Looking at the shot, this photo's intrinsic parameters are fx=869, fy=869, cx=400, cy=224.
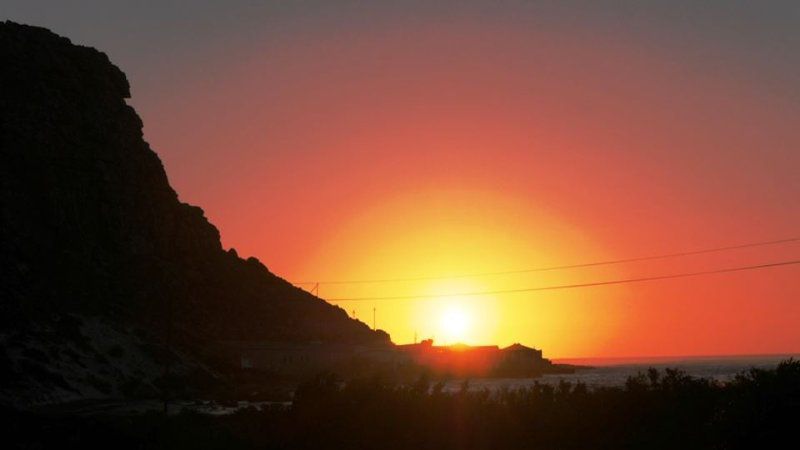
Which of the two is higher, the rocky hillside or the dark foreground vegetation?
the rocky hillside

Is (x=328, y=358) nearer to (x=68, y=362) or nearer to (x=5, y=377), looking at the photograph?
(x=68, y=362)

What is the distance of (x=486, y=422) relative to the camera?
4278 centimetres

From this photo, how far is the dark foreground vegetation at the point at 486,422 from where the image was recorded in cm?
3672

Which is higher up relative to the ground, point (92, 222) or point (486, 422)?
point (92, 222)

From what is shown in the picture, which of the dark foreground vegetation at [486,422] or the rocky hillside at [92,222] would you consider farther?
the rocky hillside at [92,222]

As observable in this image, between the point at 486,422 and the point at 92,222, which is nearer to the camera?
the point at 486,422

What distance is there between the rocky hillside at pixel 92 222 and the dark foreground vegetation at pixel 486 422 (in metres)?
53.3

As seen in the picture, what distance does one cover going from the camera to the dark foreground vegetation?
36.7 metres

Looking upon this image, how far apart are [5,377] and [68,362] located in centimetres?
1260

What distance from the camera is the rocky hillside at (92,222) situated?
107250 mm

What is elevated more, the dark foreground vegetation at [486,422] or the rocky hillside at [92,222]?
the rocky hillside at [92,222]

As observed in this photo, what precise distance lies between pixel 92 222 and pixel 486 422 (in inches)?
3743

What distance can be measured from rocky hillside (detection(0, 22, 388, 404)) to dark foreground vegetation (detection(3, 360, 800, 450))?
175ft

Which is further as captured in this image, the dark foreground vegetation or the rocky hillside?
the rocky hillside
